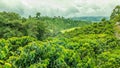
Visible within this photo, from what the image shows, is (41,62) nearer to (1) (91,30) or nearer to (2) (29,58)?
(2) (29,58)

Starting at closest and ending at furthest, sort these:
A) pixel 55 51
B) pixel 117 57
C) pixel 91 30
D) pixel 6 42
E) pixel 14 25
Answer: pixel 55 51
pixel 6 42
pixel 117 57
pixel 14 25
pixel 91 30

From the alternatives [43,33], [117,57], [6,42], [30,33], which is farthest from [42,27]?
A: [6,42]

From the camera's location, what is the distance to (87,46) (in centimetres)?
4338

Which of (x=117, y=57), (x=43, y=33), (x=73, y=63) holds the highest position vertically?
(x=73, y=63)

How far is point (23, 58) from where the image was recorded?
885 inches

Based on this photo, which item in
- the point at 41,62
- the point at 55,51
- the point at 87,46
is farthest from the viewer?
the point at 87,46

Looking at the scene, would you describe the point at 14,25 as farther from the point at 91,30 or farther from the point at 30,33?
the point at 91,30

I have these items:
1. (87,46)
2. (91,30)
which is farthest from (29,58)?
(91,30)

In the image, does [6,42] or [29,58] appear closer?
[29,58]

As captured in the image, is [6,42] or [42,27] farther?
[42,27]

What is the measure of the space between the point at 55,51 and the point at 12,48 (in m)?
6.60

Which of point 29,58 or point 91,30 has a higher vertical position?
point 29,58

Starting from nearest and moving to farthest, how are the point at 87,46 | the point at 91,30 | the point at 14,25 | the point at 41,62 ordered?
the point at 41,62, the point at 87,46, the point at 14,25, the point at 91,30

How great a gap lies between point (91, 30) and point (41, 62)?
65.5 meters
